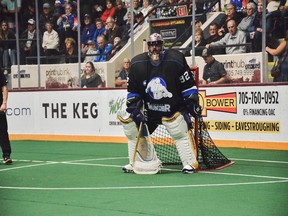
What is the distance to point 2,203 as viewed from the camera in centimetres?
771

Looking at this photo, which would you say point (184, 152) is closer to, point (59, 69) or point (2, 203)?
point (2, 203)

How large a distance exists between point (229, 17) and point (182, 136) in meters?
5.59

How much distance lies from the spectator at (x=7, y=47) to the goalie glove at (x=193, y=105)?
836 centimetres

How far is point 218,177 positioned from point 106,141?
20.8ft

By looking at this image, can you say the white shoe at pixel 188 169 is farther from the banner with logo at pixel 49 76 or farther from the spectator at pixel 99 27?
the spectator at pixel 99 27

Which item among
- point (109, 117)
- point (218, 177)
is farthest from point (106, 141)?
point (218, 177)

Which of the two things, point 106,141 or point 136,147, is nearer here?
point 136,147

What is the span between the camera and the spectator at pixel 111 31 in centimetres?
1738

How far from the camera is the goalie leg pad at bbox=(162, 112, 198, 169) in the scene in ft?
32.8

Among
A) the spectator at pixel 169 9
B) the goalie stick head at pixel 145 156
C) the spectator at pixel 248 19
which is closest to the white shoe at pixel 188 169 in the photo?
the goalie stick head at pixel 145 156

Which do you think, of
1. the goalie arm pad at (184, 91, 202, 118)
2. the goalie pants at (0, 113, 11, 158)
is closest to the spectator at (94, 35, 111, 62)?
the goalie pants at (0, 113, 11, 158)

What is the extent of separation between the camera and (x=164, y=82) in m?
10.1

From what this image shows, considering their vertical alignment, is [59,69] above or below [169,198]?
above

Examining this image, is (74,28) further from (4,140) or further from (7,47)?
(4,140)
